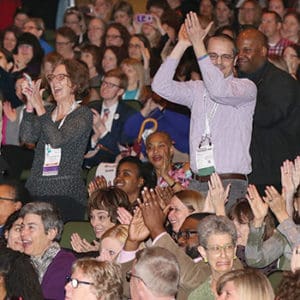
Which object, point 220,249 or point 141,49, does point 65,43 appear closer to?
point 141,49

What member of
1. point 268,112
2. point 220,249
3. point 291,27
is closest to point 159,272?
point 220,249

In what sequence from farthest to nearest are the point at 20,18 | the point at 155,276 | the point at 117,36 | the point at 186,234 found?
1. the point at 20,18
2. the point at 117,36
3. the point at 186,234
4. the point at 155,276

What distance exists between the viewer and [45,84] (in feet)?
38.5

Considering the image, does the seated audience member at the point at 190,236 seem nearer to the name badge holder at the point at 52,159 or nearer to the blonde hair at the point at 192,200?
the blonde hair at the point at 192,200

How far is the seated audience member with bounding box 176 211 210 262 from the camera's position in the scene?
8727mm

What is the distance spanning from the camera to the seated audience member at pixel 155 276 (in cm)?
740

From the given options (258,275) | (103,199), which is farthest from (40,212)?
(258,275)

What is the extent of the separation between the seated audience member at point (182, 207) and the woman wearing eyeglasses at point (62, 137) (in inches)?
43.0

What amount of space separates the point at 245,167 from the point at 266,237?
2.91 ft

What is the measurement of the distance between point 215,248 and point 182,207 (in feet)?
3.60

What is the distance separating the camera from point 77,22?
1520cm

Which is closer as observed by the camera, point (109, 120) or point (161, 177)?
point (161, 177)

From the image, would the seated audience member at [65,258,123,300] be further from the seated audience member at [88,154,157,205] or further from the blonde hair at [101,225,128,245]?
the seated audience member at [88,154,157,205]

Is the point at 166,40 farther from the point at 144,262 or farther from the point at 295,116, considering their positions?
the point at 144,262
